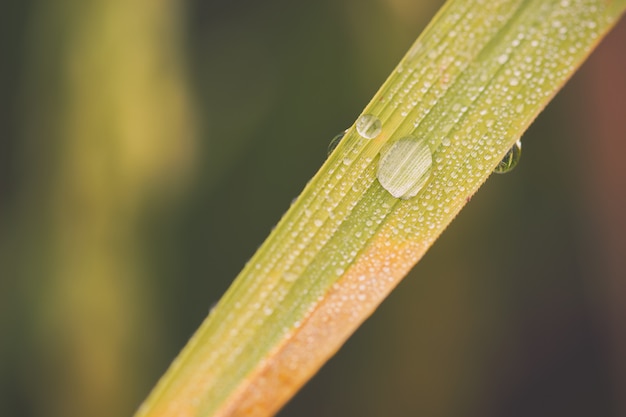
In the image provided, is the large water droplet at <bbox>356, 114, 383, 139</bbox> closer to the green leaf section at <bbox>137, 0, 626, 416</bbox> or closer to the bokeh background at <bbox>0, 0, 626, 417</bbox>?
the green leaf section at <bbox>137, 0, 626, 416</bbox>

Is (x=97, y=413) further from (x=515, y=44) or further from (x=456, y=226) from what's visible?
(x=515, y=44)

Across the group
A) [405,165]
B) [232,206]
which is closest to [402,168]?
[405,165]

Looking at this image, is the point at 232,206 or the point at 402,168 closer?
the point at 402,168

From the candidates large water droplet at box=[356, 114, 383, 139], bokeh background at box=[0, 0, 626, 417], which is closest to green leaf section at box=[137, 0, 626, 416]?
large water droplet at box=[356, 114, 383, 139]

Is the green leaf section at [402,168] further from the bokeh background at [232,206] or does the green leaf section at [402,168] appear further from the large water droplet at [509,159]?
the bokeh background at [232,206]

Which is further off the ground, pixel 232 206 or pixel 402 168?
pixel 232 206

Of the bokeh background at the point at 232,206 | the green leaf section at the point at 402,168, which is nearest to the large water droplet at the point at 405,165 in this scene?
the green leaf section at the point at 402,168

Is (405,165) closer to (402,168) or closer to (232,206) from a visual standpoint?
(402,168)
